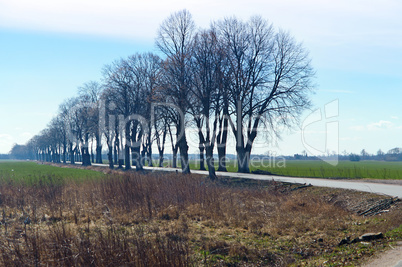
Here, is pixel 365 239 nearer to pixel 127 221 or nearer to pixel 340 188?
pixel 127 221

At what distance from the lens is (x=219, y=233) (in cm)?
1169

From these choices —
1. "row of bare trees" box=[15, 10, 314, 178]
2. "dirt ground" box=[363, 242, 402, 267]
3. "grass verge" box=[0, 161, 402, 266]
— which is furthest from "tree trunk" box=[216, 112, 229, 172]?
"dirt ground" box=[363, 242, 402, 267]

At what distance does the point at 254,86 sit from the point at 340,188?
18.8 metres

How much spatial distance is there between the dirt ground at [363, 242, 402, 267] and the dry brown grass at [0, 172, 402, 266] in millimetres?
448

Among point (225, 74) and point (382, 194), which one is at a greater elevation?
point (225, 74)

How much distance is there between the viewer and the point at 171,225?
10.8 metres

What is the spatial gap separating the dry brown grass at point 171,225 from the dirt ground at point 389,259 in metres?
0.45

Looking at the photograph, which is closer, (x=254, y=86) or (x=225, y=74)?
(x=225, y=74)

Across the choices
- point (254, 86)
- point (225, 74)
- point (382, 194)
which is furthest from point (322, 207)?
point (254, 86)

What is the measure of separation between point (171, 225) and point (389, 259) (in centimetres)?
558

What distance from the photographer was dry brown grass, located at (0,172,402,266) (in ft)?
27.4

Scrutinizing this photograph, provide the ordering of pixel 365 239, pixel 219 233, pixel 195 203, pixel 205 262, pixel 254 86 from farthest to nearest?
pixel 254 86 < pixel 195 203 < pixel 219 233 < pixel 365 239 < pixel 205 262

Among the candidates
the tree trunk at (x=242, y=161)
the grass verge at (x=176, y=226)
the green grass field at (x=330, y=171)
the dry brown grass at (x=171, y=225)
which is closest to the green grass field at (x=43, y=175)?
the grass verge at (x=176, y=226)

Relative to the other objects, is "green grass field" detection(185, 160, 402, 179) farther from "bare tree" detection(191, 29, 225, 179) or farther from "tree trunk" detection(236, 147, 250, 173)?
"bare tree" detection(191, 29, 225, 179)
